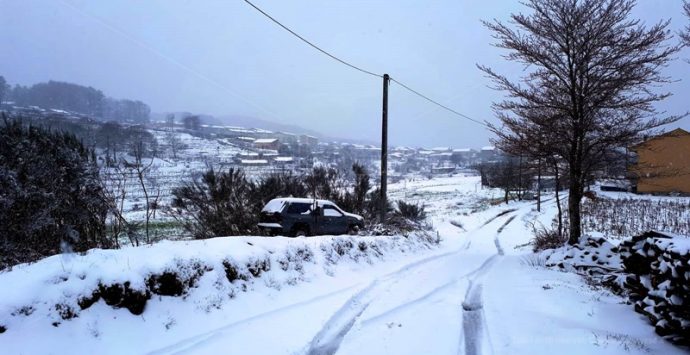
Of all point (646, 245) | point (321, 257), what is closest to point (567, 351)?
point (646, 245)

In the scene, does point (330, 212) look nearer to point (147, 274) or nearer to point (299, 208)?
point (299, 208)

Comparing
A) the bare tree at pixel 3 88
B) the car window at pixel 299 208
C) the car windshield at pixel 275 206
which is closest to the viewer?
the car windshield at pixel 275 206

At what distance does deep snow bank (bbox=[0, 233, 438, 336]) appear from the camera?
15.4ft

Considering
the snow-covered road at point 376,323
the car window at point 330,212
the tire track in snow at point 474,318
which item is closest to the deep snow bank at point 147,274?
the snow-covered road at point 376,323

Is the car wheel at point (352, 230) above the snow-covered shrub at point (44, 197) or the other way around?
the other way around

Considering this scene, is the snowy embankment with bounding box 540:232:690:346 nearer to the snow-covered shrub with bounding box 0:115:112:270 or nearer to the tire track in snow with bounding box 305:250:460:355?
the tire track in snow with bounding box 305:250:460:355

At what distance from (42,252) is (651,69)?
15.7 metres

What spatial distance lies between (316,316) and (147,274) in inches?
91.7

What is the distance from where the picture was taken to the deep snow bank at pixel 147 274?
469 centimetres

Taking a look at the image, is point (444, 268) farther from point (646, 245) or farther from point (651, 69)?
point (651, 69)

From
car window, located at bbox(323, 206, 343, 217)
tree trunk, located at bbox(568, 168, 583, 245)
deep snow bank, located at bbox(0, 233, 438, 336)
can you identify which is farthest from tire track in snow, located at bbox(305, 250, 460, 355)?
car window, located at bbox(323, 206, 343, 217)

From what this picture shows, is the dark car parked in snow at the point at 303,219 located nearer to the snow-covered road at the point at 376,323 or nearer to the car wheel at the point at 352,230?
the car wheel at the point at 352,230

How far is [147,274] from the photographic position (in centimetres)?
564

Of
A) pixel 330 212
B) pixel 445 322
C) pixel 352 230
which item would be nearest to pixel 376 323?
pixel 445 322
